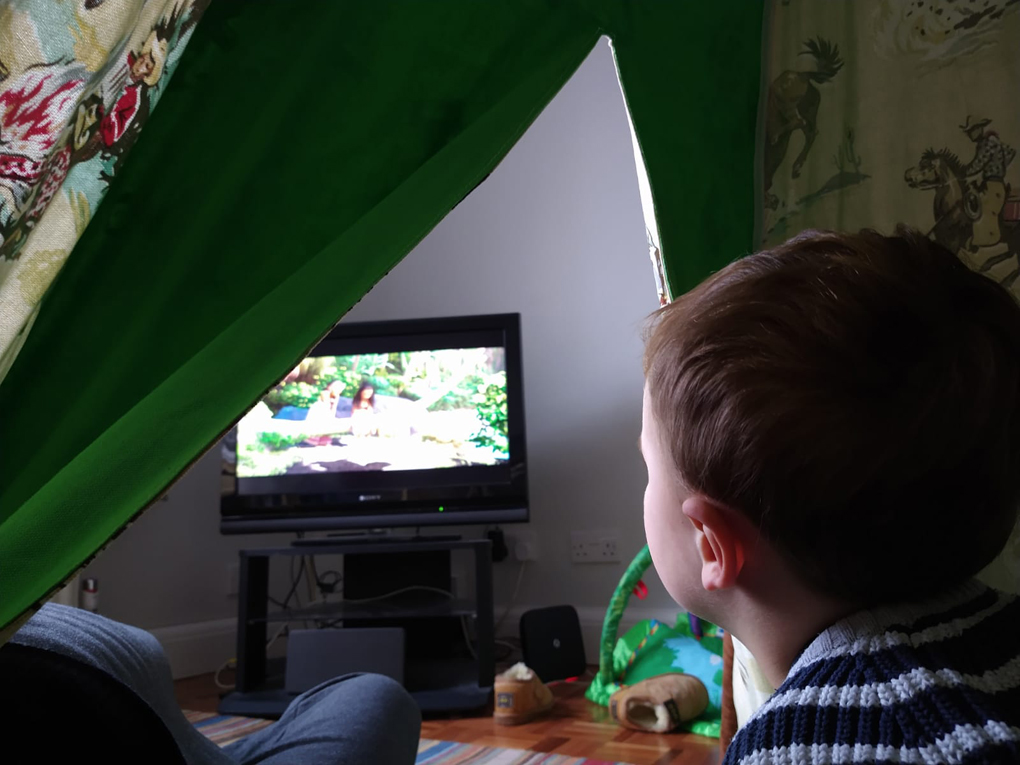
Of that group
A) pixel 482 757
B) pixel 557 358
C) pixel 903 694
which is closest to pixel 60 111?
pixel 903 694

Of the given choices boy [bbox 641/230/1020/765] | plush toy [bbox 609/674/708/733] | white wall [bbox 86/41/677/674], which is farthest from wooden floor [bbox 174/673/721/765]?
boy [bbox 641/230/1020/765]

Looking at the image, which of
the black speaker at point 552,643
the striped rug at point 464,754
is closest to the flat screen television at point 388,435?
the black speaker at point 552,643

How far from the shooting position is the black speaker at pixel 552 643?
2.47m

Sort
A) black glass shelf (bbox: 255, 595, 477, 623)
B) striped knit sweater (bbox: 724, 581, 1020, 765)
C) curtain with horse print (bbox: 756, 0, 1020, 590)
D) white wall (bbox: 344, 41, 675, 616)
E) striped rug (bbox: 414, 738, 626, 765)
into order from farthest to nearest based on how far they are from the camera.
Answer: white wall (bbox: 344, 41, 675, 616) < black glass shelf (bbox: 255, 595, 477, 623) < striped rug (bbox: 414, 738, 626, 765) < curtain with horse print (bbox: 756, 0, 1020, 590) < striped knit sweater (bbox: 724, 581, 1020, 765)

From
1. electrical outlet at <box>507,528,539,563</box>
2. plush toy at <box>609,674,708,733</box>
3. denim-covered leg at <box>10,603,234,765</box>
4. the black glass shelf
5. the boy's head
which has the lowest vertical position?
plush toy at <box>609,674,708,733</box>

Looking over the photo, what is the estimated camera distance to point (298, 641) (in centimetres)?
236

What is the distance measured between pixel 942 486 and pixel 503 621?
8.25 ft

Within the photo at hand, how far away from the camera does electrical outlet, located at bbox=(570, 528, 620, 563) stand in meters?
2.83

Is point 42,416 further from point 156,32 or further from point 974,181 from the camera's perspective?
point 974,181

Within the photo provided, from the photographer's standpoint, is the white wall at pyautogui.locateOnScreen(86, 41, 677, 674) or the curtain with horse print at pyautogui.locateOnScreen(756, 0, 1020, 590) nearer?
the curtain with horse print at pyautogui.locateOnScreen(756, 0, 1020, 590)

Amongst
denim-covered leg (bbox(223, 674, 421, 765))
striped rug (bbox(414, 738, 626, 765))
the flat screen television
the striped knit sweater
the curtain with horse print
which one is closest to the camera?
the striped knit sweater

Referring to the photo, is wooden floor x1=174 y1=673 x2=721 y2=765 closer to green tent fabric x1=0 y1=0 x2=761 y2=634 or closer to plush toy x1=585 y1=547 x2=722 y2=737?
plush toy x1=585 y1=547 x2=722 y2=737

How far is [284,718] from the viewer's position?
3.28 feet

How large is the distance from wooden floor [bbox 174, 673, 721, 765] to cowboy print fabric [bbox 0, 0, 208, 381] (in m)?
1.50
